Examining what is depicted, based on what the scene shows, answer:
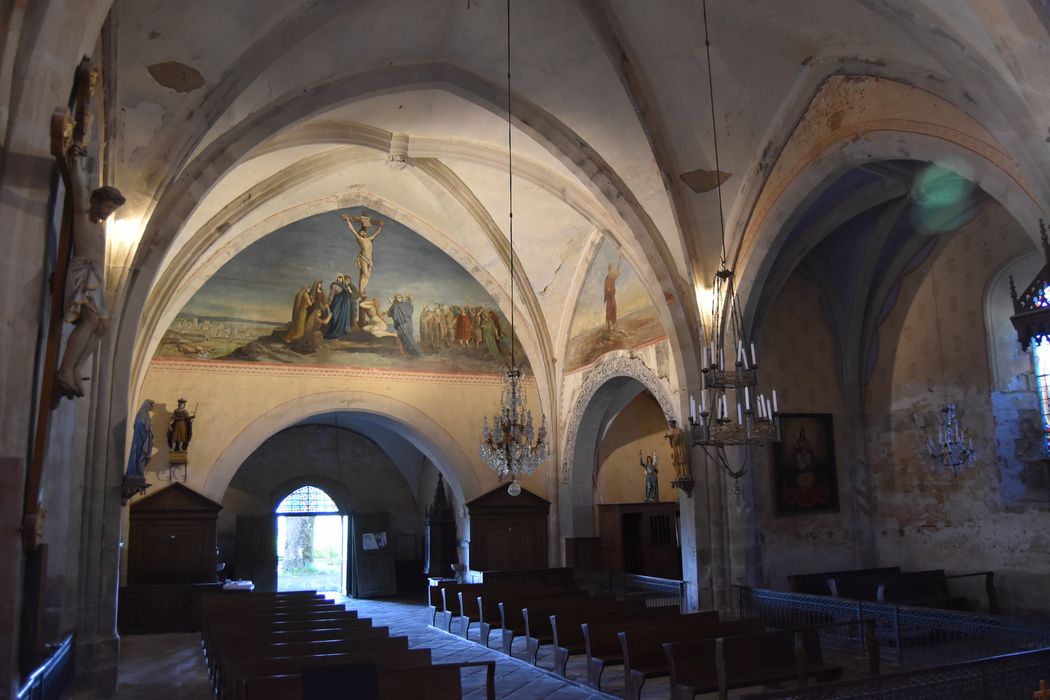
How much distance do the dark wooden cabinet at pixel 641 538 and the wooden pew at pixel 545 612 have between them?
6941 millimetres

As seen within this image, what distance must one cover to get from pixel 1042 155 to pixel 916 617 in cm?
476

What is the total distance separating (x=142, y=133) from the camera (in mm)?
8562

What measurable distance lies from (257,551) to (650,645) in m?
14.1

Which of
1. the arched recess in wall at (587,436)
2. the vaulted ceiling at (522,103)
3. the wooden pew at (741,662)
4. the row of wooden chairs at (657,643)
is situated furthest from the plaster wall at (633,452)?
the wooden pew at (741,662)

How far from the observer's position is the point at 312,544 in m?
21.3

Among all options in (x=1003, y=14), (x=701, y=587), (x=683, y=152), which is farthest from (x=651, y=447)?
(x=1003, y=14)

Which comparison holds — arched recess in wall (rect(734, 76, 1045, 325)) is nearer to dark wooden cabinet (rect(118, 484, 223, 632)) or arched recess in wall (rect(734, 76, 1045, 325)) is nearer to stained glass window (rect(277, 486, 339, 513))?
dark wooden cabinet (rect(118, 484, 223, 632))

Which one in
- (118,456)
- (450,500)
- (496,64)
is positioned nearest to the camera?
(118,456)

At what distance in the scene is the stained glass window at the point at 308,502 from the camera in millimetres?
20734

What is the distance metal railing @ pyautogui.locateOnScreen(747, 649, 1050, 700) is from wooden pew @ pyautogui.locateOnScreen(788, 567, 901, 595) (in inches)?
243

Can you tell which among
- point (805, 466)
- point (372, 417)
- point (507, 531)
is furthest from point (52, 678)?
point (507, 531)

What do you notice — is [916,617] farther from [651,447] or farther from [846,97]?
[651,447]

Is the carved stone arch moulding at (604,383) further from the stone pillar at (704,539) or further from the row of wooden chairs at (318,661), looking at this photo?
the row of wooden chairs at (318,661)

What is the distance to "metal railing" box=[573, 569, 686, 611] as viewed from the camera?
40.1 feet
